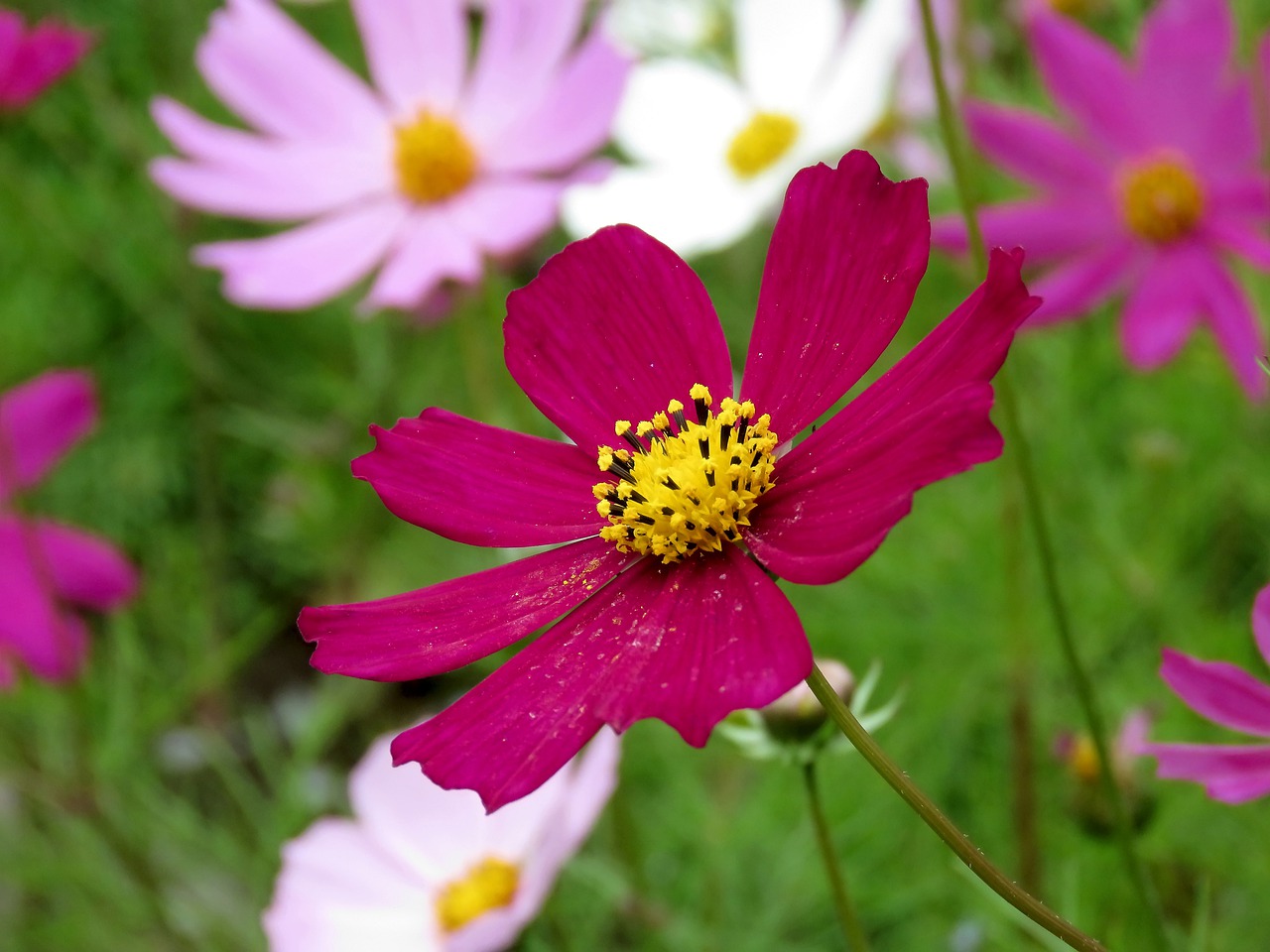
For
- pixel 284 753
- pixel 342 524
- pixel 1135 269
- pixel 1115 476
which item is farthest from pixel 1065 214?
pixel 284 753

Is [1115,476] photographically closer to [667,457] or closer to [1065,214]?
[1065,214]

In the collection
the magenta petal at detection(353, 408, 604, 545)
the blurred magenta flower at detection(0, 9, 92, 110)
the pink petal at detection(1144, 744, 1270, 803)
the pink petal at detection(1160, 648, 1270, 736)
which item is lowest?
the pink petal at detection(1144, 744, 1270, 803)

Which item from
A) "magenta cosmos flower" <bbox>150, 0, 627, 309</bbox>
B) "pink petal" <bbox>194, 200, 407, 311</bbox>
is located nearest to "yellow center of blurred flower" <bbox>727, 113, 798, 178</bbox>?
"magenta cosmos flower" <bbox>150, 0, 627, 309</bbox>

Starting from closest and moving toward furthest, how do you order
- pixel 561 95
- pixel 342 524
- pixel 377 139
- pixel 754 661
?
pixel 754 661
pixel 561 95
pixel 377 139
pixel 342 524

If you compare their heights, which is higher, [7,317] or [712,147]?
[7,317]

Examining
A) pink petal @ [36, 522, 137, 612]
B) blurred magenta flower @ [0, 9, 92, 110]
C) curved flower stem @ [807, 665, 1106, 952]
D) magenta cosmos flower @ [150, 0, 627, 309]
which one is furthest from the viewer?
pink petal @ [36, 522, 137, 612]

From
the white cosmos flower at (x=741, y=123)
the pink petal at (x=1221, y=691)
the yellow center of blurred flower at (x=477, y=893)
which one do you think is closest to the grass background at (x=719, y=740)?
the yellow center of blurred flower at (x=477, y=893)

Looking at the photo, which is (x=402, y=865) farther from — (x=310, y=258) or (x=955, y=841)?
(x=955, y=841)

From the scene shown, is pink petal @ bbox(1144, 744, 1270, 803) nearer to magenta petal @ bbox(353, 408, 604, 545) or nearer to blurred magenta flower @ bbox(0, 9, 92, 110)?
magenta petal @ bbox(353, 408, 604, 545)
